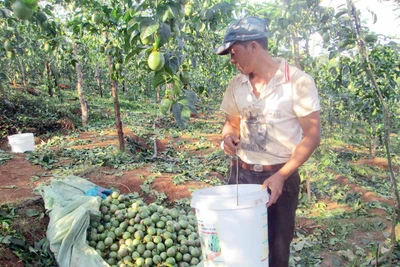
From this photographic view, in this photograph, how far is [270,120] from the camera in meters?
2.08

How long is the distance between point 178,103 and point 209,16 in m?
1.03

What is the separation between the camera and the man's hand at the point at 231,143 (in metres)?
2.21

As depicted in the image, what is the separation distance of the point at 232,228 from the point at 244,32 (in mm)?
1094

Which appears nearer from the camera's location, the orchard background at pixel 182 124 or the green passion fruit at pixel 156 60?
the green passion fruit at pixel 156 60

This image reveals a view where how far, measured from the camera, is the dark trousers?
7.14 ft

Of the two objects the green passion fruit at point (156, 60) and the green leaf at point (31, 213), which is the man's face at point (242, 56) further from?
the green leaf at point (31, 213)

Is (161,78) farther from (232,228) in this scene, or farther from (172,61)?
Answer: (232,228)

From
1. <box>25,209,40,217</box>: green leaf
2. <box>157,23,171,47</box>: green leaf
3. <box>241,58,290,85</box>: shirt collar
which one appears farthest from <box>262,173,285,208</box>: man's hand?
<box>25,209,40,217</box>: green leaf

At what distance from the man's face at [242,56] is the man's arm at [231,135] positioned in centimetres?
40

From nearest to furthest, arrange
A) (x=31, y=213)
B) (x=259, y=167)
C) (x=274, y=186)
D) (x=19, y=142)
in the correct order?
1. (x=274, y=186)
2. (x=259, y=167)
3. (x=31, y=213)
4. (x=19, y=142)

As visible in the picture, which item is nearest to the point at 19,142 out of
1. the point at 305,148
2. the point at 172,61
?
the point at 172,61

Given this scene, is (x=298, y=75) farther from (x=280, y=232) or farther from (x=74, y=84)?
(x=74, y=84)

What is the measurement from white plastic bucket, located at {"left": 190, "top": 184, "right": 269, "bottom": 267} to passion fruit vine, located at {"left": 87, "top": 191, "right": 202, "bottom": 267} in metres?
1.37

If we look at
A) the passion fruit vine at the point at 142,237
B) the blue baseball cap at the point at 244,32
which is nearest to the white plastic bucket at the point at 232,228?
the blue baseball cap at the point at 244,32
